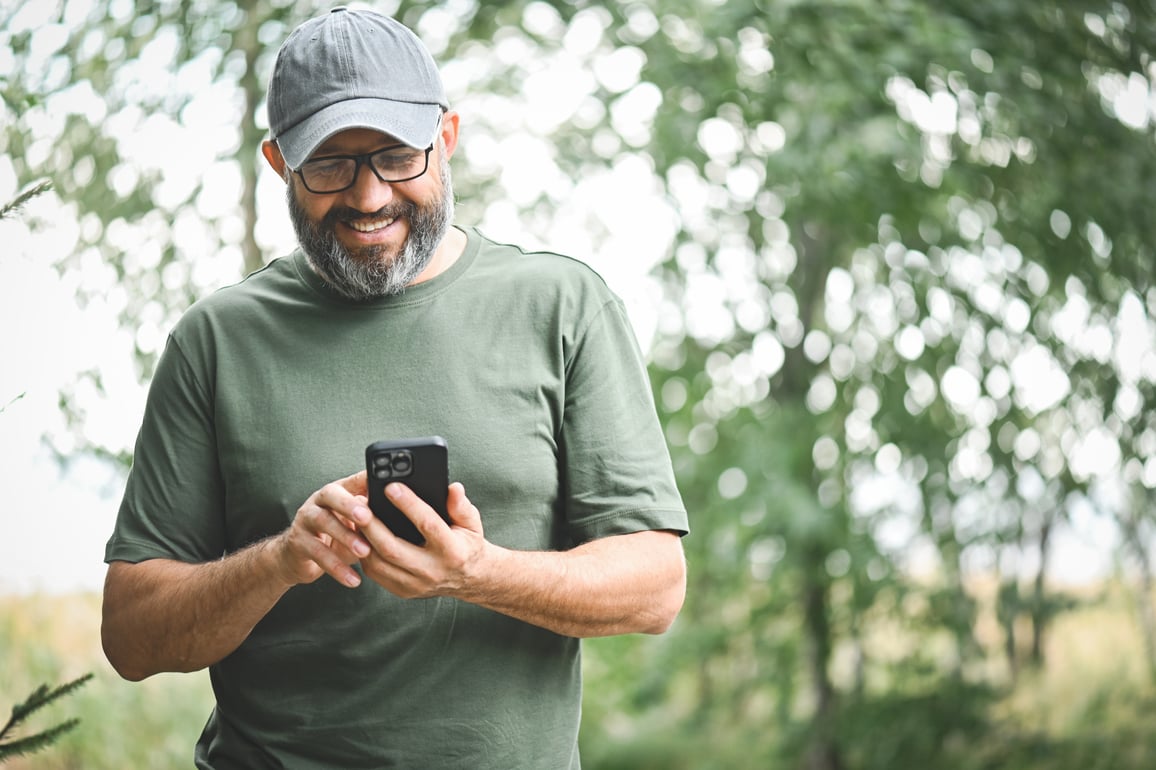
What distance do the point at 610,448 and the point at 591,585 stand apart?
0.20m

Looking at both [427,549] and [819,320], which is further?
[819,320]

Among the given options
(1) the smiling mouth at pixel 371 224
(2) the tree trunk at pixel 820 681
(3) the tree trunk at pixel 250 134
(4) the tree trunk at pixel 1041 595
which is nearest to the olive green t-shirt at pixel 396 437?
(1) the smiling mouth at pixel 371 224

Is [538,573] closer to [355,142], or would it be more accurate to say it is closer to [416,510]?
[416,510]

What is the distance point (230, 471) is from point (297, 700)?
0.32 metres

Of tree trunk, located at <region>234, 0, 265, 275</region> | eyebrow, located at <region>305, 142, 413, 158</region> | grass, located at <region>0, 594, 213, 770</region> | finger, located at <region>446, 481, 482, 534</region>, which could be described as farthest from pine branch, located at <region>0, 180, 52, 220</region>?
grass, located at <region>0, 594, 213, 770</region>

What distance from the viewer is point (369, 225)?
64.0 inches

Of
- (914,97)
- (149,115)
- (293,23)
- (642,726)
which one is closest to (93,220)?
(149,115)

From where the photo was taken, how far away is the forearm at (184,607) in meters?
1.45

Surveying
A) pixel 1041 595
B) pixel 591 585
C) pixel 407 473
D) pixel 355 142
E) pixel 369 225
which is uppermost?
pixel 355 142

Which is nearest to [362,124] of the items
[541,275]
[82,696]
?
[541,275]

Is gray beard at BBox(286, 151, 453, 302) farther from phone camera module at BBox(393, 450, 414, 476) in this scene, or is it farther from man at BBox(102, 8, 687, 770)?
phone camera module at BBox(393, 450, 414, 476)

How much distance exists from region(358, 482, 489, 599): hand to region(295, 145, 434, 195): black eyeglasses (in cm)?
51

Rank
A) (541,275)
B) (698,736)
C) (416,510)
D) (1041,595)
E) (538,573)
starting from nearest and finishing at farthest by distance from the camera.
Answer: (416,510) < (538,573) < (541,275) < (1041,595) < (698,736)

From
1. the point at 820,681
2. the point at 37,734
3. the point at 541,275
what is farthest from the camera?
the point at 820,681
